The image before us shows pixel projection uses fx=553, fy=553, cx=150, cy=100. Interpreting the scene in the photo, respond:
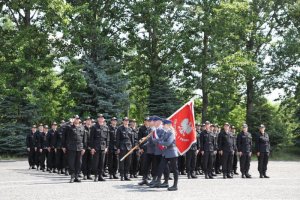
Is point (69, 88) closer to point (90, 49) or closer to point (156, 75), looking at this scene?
point (90, 49)

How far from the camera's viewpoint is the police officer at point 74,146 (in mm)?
16422

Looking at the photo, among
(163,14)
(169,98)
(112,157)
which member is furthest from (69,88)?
(112,157)

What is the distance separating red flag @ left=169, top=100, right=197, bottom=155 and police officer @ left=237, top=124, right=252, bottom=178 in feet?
13.9

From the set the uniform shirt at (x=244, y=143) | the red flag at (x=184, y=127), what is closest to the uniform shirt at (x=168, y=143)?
the red flag at (x=184, y=127)

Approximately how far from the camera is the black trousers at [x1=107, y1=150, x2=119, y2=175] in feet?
60.4

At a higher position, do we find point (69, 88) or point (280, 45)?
point (280, 45)

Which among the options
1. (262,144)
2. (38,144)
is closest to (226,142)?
(262,144)

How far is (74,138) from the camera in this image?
1655cm

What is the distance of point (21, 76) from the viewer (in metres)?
35.4

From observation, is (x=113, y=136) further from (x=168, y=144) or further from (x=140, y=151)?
(x=168, y=144)

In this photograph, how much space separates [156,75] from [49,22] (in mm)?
8763

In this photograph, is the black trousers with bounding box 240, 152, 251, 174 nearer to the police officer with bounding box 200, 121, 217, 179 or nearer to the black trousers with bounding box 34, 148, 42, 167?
the police officer with bounding box 200, 121, 217, 179

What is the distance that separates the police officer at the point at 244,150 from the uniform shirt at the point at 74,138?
6144mm

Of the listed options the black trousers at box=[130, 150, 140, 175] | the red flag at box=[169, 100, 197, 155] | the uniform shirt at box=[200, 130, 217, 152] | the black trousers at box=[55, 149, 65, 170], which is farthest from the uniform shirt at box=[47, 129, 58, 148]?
the red flag at box=[169, 100, 197, 155]
